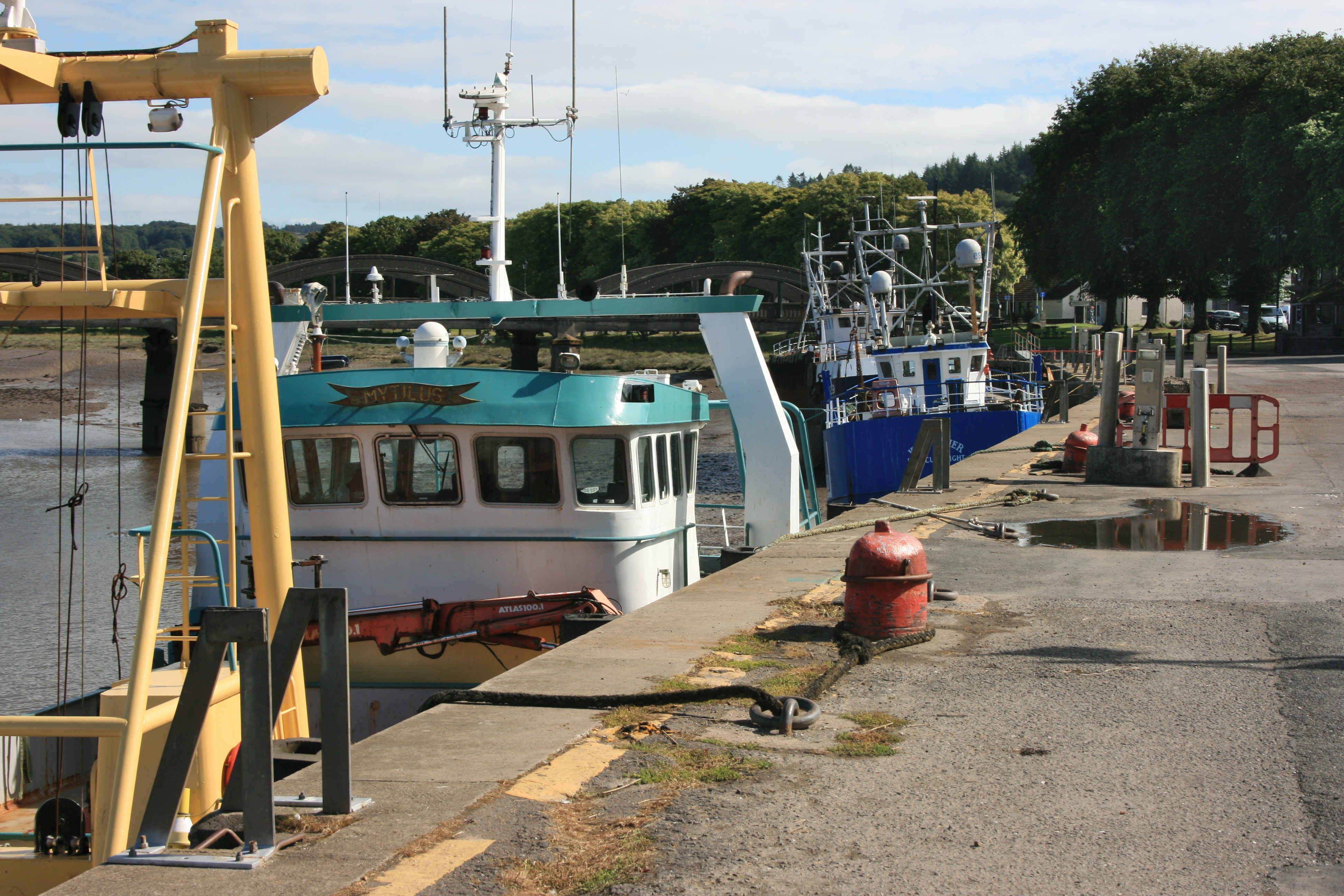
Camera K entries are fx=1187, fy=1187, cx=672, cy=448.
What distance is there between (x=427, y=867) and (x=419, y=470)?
635 cm

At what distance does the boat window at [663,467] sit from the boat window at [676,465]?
6.4 inches

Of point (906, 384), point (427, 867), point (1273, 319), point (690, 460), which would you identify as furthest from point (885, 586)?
point (1273, 319)

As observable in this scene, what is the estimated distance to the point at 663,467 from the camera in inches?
448

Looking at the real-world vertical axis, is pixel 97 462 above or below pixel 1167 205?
below

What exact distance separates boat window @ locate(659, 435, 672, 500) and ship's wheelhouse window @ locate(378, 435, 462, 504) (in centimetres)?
204

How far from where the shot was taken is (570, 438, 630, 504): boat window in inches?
402

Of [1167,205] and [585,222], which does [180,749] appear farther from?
[585,222]

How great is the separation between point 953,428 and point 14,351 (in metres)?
68.8

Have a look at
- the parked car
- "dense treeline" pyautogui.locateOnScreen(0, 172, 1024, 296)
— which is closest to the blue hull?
the parked car

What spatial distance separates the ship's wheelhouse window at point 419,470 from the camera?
1012 cm

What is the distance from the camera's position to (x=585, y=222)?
100125 mm

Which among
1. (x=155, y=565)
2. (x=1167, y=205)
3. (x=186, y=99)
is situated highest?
(x=1167, y=205)

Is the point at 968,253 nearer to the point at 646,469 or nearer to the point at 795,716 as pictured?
the point at 646,469

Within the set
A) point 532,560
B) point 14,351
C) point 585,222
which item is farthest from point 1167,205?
point 14,351
